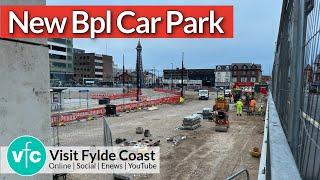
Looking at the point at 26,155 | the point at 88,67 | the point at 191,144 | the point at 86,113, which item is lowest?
the point at 191,144

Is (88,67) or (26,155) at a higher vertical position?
(88,67)

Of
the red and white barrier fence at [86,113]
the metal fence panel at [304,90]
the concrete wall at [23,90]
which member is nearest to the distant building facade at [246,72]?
the red and white barrier fence at [86,113]

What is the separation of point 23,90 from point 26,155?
1151mm

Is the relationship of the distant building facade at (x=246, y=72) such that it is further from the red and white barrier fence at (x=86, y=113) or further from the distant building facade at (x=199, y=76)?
the red and white barrier fence at (x=86, y=113)

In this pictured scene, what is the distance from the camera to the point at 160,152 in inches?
766

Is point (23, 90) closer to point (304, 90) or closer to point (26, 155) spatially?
point (26, 155)

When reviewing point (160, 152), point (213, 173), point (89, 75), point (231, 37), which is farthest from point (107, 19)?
point (89, 75)

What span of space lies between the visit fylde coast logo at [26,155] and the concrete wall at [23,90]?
11 cm

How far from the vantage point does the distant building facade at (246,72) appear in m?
131

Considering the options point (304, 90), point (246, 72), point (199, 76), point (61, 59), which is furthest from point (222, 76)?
point (304, 90)

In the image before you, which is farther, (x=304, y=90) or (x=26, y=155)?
(x=26, y=155)

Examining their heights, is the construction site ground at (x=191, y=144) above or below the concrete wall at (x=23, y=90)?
below

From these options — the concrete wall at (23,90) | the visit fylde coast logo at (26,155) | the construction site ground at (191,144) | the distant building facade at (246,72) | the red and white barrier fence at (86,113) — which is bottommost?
the construction site ground at (191,144)

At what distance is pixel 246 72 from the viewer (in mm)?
132875
